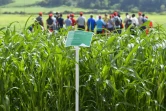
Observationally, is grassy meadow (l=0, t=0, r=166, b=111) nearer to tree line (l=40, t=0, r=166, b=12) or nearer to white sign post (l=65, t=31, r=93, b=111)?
white sign post (l=65, t=31, r=93, b=111)

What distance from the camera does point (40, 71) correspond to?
3.56m

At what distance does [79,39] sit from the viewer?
3629 millimetres

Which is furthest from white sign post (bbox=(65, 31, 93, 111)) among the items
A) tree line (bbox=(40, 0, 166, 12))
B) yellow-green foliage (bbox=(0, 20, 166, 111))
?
tree line (bbox=(40, 0, 166, 12))

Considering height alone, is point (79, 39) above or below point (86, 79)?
above

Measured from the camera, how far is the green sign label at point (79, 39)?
358 cm

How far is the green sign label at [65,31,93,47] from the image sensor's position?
141 inches

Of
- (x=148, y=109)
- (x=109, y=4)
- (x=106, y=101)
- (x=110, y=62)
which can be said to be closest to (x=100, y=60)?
(x=110, y=62)

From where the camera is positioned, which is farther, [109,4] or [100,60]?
[109,4]

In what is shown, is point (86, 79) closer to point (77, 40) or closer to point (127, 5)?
point (77, 40)

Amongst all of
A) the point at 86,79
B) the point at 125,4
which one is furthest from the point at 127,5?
the point at 86,79

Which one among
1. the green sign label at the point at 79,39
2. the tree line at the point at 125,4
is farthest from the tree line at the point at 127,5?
the green sign label at the point at 79,39

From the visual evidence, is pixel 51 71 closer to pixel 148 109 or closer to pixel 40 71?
pixel 40 71

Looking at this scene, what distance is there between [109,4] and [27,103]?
66.4 meters

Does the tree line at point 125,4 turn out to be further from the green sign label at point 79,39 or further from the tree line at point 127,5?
the green sign label at point 79,39
